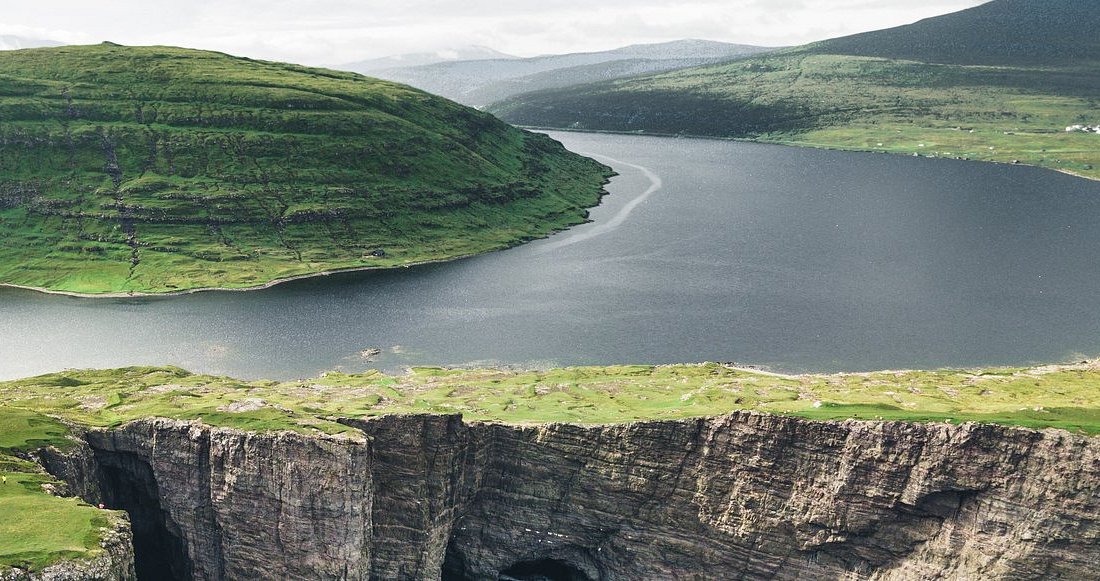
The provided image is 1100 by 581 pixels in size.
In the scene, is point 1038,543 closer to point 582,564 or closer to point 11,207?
point 582,564

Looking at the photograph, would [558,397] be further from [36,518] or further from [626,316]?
[626,316]

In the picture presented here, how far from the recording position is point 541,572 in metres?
67.1

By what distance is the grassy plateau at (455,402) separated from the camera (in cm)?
4662

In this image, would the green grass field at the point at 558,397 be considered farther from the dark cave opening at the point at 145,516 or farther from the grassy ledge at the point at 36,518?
the dark cave opening at the point at 145,516

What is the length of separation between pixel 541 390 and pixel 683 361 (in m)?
46.1

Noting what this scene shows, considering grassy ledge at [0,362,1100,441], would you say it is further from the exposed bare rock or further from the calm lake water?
the calm lake water

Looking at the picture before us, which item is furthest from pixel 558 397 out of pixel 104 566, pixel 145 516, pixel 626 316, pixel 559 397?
pixel 626 316

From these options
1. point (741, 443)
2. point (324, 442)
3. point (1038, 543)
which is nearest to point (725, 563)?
point (741, 443)

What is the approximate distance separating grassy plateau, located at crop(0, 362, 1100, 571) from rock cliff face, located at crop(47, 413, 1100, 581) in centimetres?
188

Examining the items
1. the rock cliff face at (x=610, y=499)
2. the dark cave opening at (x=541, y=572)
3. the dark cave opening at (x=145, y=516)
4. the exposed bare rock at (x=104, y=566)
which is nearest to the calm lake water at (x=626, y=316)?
the dark cave opening at (x=541, y=572)

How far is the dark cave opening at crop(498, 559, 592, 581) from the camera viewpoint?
216 feet

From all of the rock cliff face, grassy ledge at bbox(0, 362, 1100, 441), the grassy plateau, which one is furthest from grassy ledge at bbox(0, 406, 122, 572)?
the rock cliff face

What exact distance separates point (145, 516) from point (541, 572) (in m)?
31.7

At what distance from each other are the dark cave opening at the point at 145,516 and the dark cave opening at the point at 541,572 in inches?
987
